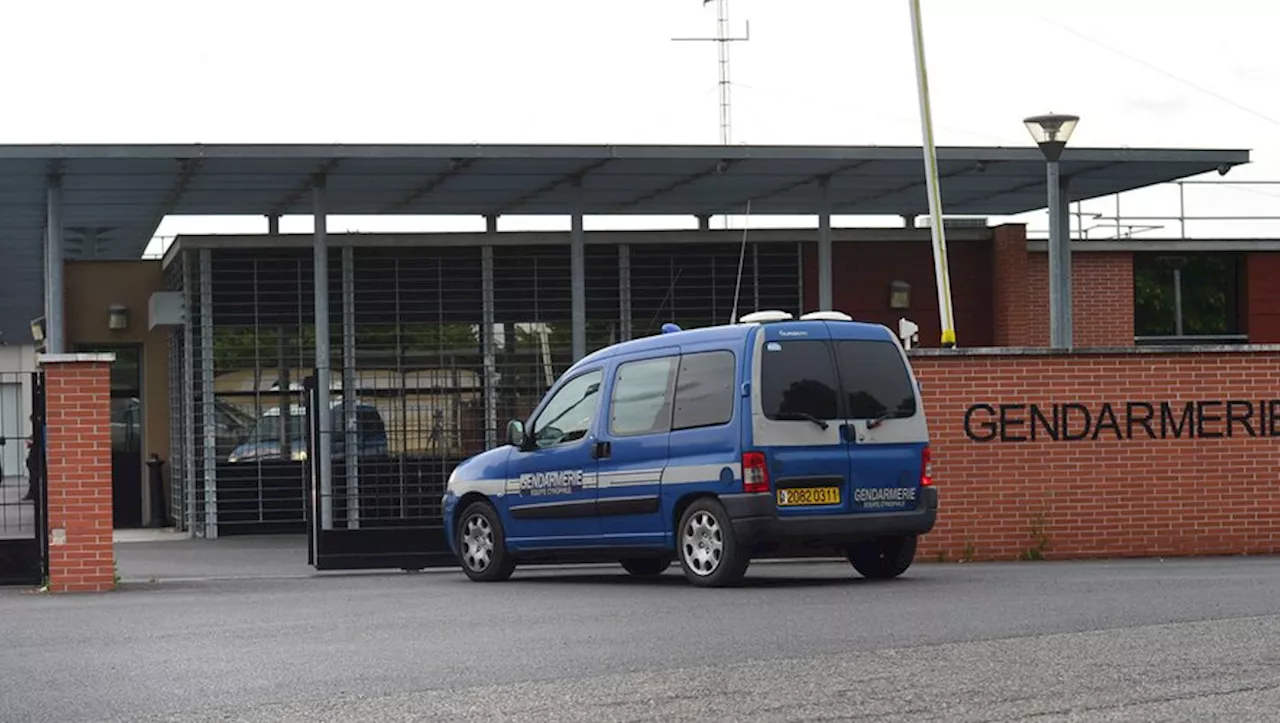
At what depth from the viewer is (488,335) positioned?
91.8 feet

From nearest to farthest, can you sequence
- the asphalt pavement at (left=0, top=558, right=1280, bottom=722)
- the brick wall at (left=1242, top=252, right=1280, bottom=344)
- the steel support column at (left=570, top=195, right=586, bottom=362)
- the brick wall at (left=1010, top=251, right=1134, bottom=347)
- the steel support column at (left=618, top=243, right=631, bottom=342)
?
the asphalt pavement at (left=0, top=558, right=1280, bottom=722) < the steel support column at (left=570, top=195, right=586, bottom=362) < the steel support column at (left=618, top=243, right=631, bottom=342) < the brick wall at (left=1010, top=251, right=1134, bottom=347) < the brick wall at (left=1242, top=252, right=1280, bottom=344)

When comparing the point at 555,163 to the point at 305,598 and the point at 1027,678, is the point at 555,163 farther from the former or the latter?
the point at 1027,678

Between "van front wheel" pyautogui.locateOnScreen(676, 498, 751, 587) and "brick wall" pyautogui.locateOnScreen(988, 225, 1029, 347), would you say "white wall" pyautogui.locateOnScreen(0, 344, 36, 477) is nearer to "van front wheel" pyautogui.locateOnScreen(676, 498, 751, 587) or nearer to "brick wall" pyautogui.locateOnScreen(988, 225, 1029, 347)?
"van front wheel" pyautogui.locateOnScreen(676, 498, 751, 587)

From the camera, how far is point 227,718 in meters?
8.53

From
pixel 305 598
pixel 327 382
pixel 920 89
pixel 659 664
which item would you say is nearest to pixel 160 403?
pixel 327 382

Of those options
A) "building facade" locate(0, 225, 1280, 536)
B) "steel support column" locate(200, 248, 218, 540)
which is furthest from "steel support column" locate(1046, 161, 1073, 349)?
"steel support column" locate(200, 248, 218, 540)

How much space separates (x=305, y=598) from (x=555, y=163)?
387 inches

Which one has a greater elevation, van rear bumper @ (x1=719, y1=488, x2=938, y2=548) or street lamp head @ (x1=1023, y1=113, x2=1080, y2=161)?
street lamp head @ (x1=1023, y1=113, x2=1080, y2=161)

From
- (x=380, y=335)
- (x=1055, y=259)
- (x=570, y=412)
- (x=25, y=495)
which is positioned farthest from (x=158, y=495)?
(x=570, y=412)

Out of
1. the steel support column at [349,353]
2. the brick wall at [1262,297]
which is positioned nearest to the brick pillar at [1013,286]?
the brick wall at [1262,297]

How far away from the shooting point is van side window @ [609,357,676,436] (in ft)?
51.3

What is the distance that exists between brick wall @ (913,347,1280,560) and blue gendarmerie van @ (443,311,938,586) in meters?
2.94

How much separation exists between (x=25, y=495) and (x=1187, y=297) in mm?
18733

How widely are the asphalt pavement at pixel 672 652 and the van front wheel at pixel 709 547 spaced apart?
0.80 ft
